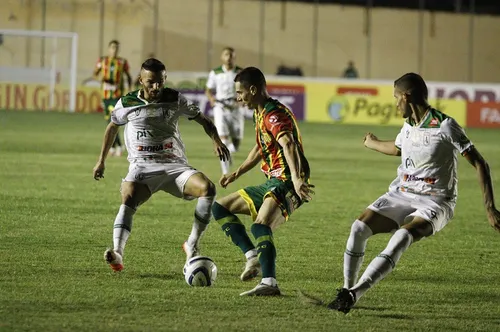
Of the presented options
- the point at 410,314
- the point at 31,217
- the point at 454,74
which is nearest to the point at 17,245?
the point at 31,217

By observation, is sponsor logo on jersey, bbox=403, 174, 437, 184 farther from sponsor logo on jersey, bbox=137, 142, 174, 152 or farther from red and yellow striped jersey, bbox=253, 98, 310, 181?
sponsor logo on jersey, bbox=137, 142, 174, 152

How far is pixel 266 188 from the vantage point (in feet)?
28.9

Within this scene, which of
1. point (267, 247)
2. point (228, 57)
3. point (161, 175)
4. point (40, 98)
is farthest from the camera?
point (40, 98)

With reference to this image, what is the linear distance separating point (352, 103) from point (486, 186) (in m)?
32.8

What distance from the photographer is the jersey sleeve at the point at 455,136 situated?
771 cm

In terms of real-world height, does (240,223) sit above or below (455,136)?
below

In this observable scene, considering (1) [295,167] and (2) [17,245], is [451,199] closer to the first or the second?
(1) [295,167]

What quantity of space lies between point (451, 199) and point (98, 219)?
6002 mm

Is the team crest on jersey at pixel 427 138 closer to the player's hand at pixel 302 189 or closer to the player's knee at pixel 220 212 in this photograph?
the player's hand at pixel 302 189

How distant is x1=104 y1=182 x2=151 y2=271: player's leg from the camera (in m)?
9.07

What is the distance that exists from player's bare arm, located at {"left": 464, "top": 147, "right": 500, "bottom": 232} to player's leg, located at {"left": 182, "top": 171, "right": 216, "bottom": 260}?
8.32ft

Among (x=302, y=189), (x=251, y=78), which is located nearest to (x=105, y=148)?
(x=251, y=78)

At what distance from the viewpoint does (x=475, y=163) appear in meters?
7.64

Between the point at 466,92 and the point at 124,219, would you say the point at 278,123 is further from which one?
the point at 466,92
